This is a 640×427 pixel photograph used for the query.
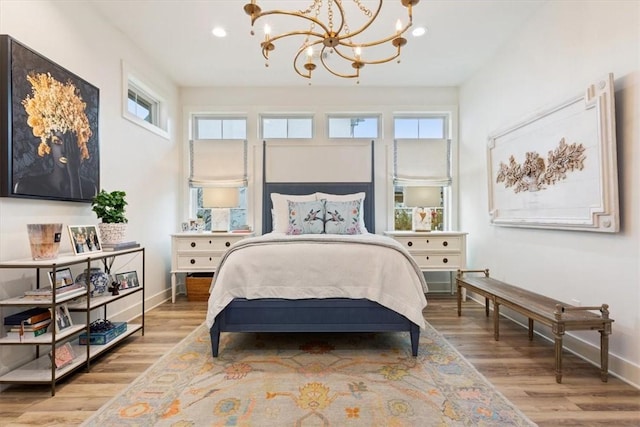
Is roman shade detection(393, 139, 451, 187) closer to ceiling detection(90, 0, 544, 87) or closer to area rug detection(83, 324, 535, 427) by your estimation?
ceiling detection(90, 0, 544, 87)

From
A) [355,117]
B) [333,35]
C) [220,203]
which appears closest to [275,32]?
[333,35]

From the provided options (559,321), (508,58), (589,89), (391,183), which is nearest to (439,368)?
(559,321)

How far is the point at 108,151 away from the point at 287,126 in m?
2.34

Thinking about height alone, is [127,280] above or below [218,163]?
below

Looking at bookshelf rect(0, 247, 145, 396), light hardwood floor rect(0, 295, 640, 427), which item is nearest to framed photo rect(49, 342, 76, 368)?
bookshelf rect(0, 247, 145, 396)

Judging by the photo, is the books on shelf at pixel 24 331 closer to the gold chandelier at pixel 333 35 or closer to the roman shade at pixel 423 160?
the gold chandelier at pixel 333 35

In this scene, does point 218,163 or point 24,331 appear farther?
point 218,163

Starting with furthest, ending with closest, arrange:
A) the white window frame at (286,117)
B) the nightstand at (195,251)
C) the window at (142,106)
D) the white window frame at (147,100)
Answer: the white window frame at (286,117), the nightstand at (195,251), the window at (142,106), the white window frame at (147,100)

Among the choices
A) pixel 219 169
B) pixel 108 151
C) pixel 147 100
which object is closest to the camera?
pixel 108 151

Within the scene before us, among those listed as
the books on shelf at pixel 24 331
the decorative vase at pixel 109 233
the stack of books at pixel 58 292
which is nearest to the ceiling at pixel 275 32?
the decorative vase at pixel 109 233

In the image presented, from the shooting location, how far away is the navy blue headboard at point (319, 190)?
4301 mm

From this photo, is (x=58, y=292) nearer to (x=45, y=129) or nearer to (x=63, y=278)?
(x=63, y=278)

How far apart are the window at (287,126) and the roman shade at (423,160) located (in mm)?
1290

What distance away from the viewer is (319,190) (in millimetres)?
4309
